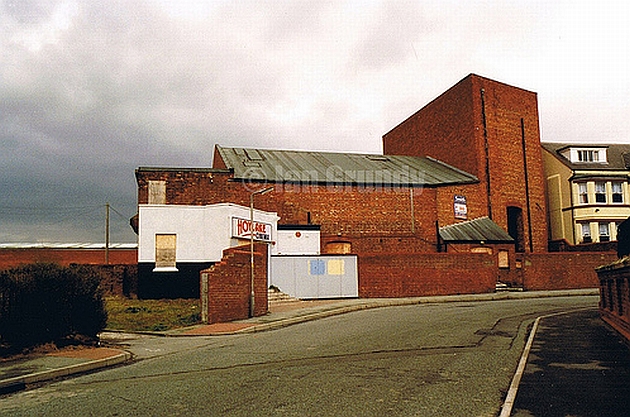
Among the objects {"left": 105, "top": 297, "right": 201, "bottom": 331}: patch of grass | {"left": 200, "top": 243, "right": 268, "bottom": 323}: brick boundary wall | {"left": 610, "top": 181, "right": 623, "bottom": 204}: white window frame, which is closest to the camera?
{"left": 105, "top": 297, "right": 201, "bottom": 331}: patch of grass

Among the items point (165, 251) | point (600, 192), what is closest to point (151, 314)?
point (165, 251)

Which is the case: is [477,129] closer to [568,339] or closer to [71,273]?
[568,339]

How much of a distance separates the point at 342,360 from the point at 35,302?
7233 mm

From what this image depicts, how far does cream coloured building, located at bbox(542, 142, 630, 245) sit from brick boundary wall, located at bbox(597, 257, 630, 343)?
2844 cm

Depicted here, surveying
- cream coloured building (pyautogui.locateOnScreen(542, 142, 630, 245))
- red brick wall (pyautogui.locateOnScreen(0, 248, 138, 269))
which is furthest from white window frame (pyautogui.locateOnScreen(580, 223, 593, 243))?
red brick wall (pyautogui.locateOnScreen(0, 248, 138, 269))

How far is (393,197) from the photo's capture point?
35375 mm

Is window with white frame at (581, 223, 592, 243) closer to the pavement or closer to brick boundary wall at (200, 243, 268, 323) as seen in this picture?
the pavement

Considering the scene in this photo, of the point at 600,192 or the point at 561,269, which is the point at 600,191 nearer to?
the point at 600,192

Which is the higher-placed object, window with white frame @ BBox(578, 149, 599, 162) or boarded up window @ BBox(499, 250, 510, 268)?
window with white frame @ BBox(578, 149, 599, 162)

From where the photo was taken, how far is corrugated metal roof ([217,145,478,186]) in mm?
34156

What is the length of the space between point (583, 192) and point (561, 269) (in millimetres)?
11080

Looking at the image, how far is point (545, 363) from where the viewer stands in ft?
32.1

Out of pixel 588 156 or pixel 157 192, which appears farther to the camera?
pixel 588 156

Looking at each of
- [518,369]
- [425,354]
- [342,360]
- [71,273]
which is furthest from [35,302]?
[518,369]
